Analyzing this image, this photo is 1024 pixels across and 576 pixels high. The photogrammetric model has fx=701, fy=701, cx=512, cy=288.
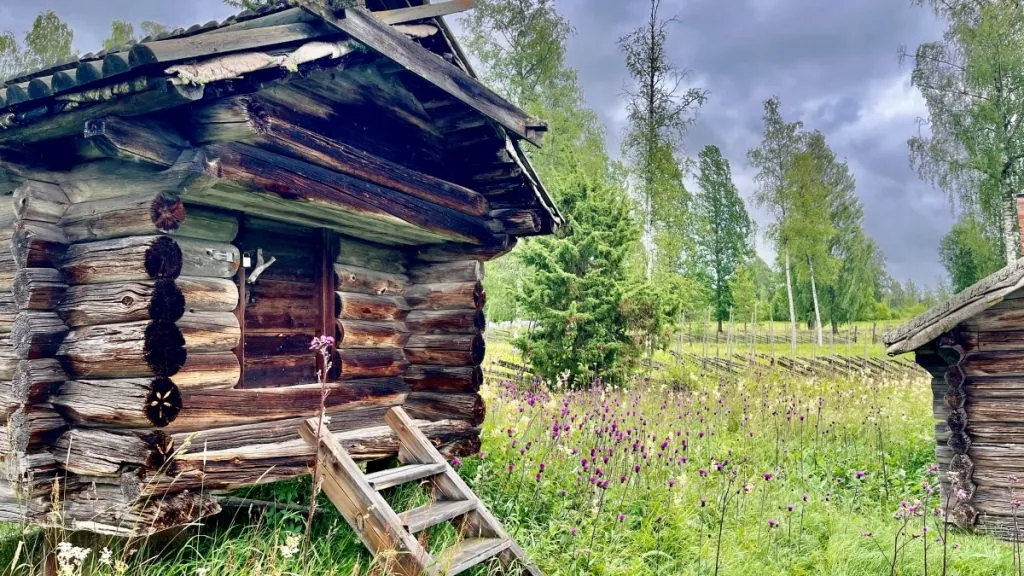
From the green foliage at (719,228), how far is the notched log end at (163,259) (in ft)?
99.7

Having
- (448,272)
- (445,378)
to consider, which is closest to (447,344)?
(445,378)

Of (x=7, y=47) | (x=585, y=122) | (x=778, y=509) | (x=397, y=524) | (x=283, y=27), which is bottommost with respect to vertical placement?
(x=778, y=509)

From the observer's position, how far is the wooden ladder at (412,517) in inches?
155

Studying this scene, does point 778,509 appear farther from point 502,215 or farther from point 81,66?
point 81,66

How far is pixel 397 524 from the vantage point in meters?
3.99

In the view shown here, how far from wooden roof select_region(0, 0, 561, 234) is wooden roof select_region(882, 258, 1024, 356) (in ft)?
14.3

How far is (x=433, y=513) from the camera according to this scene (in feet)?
14.5

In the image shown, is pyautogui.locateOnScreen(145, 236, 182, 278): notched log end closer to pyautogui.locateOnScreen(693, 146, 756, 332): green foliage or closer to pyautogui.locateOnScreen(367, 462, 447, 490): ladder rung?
pyautogui.locateOnScreen(367, 462, 447, 490): ladder rung

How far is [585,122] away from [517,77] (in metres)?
2.21

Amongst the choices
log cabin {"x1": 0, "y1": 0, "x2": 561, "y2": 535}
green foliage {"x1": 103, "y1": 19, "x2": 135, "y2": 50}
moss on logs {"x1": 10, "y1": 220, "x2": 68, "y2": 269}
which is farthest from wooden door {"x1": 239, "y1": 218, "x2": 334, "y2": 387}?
green foliage {"x1": 103, "y1": 19, "x2": 135, "y2": 50}

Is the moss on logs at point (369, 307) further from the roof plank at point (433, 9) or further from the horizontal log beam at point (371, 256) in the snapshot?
the roof plank at point (433, 9)

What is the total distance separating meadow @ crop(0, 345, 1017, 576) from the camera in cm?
422

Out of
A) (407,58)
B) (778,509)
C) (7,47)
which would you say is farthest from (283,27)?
(7,47)

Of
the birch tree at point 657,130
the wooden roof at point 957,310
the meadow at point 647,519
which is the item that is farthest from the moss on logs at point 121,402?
the birch tree at point 657,130
